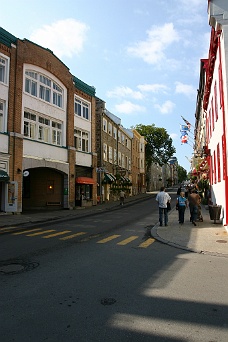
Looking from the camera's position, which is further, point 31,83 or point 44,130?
point 44,130

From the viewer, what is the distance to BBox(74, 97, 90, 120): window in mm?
27991

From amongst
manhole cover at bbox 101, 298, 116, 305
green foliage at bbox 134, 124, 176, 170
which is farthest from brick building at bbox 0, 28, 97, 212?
green foliage at bbox 134, 124, 176, 170

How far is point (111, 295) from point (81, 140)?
24.4m

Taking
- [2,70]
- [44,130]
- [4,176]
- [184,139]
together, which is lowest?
[4,176]

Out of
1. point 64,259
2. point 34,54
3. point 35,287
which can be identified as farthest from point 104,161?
point 35,287

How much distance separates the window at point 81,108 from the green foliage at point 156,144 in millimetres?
36612

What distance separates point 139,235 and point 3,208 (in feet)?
37.4

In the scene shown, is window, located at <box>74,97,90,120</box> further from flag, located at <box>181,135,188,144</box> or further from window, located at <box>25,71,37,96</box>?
flag, located at <box>181,135,188,144</box>

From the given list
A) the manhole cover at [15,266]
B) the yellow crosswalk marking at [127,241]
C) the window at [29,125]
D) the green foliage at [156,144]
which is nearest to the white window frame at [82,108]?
the window at [29,125]

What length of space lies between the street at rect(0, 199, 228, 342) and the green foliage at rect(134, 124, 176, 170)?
58.0m

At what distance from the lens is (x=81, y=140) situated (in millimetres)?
28516

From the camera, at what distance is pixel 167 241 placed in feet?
32.8

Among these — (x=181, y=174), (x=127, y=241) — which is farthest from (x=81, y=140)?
(x=181, y=174)

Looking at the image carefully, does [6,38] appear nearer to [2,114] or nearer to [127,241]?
[2,114]
